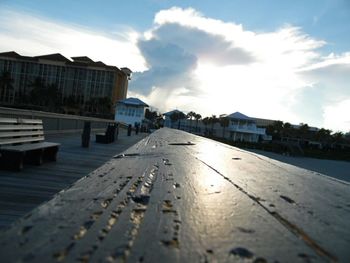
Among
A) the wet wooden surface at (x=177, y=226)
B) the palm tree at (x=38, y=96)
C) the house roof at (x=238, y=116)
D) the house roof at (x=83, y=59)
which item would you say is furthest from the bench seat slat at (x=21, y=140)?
the house roof at (x=83, y=59)

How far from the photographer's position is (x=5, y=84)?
103188mm

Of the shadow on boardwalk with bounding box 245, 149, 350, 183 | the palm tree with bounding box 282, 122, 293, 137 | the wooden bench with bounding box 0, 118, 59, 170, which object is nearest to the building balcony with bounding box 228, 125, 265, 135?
the palm tree with bounding box 282, 122, 293, 137

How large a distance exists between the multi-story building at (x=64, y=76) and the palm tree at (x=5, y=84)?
33 cm

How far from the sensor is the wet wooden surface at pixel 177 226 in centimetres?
96

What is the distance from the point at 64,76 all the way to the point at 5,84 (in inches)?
711

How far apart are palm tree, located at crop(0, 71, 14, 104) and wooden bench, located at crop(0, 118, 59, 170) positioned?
101 meters

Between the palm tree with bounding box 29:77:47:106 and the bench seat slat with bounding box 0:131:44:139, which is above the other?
the palm tree with bounding box 29:77:47:106

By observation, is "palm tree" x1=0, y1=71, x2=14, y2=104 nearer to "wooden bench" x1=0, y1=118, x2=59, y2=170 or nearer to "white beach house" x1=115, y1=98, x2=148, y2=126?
"white beach house" x1=115, y1=98, x2=148, y2=126

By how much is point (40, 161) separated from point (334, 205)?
6.47 meters

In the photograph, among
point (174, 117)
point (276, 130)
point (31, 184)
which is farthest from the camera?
point (276, 130)

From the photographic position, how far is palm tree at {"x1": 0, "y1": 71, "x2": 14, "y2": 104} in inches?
3977

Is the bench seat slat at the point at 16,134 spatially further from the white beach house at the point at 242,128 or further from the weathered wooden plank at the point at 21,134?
the white beach house at the point at 242,128

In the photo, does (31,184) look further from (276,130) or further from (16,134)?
(276,130)

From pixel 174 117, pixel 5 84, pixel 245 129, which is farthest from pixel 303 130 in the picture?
pixel 5 84
